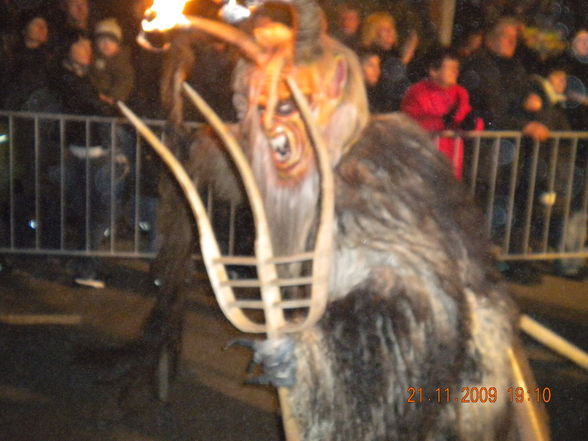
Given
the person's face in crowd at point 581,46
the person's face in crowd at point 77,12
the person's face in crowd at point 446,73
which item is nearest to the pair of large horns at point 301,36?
the person's face in crowd at point 446,73

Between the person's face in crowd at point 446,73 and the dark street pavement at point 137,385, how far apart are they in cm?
170

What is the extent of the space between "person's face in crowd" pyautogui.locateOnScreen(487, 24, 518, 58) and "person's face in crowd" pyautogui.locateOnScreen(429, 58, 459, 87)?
0.83 metres

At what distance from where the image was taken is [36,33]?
653 cm

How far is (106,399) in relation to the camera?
4637mm

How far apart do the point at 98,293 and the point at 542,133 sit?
3.61 metres

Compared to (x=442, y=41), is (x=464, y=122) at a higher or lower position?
lower

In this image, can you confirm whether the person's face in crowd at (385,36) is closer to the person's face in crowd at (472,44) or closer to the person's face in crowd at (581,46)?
the person's face in crowd at (472,44)

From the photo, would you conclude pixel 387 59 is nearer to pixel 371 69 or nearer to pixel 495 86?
pixel 371 69

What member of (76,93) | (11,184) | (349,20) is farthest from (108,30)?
(349,20)

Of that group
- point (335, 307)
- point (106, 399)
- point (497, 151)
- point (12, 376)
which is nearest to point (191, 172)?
point (335, 307)

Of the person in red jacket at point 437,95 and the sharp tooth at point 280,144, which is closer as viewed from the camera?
the sharp tooth at point 280,144

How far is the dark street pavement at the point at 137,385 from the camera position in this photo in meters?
4.32

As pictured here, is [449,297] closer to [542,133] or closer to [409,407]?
[409,407]
